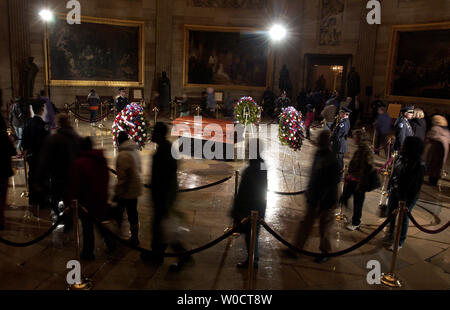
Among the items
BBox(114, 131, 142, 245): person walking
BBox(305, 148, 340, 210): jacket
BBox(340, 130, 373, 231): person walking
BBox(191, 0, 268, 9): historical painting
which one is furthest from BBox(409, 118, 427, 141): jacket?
BBox(191, 0, 268, 9): historical painting

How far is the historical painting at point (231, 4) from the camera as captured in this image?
18.2m

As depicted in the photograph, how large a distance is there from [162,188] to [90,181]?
84cm

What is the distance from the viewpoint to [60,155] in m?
5.12

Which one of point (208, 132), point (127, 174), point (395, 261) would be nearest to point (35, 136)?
point (127, 174)

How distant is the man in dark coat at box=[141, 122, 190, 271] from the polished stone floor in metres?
0.33

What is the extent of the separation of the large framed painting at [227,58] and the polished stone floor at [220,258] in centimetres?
1225

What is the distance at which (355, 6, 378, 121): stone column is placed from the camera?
17359 mm

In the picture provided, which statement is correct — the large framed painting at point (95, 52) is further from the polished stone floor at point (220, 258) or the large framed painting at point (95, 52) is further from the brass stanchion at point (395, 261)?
the brass stanchion at point (395, 261)

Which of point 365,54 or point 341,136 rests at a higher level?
point 365,54

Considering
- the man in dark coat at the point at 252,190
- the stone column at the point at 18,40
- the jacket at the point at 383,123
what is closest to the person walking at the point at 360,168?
the man in dark coat at the point at 252,190

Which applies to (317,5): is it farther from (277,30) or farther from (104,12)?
(104,12)

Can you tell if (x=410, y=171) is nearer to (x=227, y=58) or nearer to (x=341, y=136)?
(x=341, y=136)

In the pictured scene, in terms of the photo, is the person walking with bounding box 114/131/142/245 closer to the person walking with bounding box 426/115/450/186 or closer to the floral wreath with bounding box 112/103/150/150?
the floral wreath with bounding box 112/103/150/150

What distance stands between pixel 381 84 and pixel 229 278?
15.5 meters
